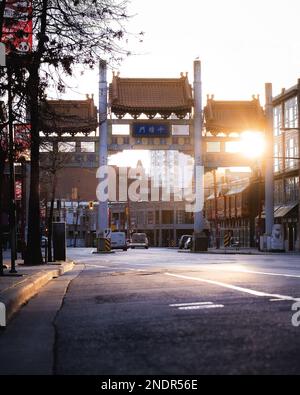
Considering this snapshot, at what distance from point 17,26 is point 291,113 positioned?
47.8 m

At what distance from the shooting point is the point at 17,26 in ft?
56.0

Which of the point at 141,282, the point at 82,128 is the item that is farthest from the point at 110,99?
the point at 141,282

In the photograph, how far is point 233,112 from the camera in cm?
6172

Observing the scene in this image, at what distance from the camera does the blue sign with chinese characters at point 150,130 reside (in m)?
56.4

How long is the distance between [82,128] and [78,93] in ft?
129

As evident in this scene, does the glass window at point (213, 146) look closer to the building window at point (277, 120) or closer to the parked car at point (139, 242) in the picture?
the building window at point (277, 120)

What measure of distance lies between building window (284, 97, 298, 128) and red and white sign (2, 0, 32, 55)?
4537 cm

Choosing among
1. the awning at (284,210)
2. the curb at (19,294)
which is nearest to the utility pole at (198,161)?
the awning at (284,210)

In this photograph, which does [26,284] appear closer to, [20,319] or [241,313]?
[20,319]

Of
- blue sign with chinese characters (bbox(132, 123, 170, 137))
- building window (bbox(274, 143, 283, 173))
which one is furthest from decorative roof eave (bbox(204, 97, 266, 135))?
blue sign with chinese characters (bbox(132, 123, 170, 137))

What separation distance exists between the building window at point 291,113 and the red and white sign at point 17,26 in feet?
149

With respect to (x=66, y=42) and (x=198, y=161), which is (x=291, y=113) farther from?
(x=66, y=42)

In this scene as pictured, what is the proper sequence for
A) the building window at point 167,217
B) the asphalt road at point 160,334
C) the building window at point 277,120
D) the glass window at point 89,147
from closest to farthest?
the asphalt road at point 160,334
the glass window at point 89,147
the building window at point 277,120
the building window at point 167,217

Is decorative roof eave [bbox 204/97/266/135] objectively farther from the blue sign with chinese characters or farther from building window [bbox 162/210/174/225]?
building window [bbox 162/210/174/225]
